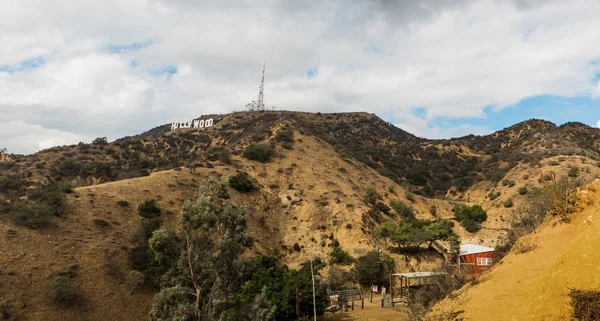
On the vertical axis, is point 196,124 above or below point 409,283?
above

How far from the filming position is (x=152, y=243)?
20094 mm

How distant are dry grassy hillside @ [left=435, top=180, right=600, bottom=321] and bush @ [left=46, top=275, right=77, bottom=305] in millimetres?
23322

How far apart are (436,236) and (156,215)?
30076 millimetres

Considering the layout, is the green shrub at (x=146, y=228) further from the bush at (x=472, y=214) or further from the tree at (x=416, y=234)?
the bush at (x=472, y=214)

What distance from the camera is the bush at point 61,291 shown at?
912 inches

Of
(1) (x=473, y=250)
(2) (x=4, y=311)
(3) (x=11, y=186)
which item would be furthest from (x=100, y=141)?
(1) (x=473, y=250)

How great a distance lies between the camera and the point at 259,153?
5781 centimetres

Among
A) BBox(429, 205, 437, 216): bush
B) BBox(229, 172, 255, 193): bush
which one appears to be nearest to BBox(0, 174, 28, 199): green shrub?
BBox(229, 172, 255, 193): bush

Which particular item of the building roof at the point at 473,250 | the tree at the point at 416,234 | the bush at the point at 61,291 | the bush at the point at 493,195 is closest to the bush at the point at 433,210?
the bush at the point at 493,195

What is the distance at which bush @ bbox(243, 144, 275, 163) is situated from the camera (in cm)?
5766

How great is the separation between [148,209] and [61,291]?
43.3 feet

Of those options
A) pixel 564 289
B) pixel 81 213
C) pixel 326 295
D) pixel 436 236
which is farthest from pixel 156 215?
pixel 564 289

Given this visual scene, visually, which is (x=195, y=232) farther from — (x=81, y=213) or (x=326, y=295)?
(x=81, y=213)

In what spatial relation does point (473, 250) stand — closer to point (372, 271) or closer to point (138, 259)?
point (372, 271)
